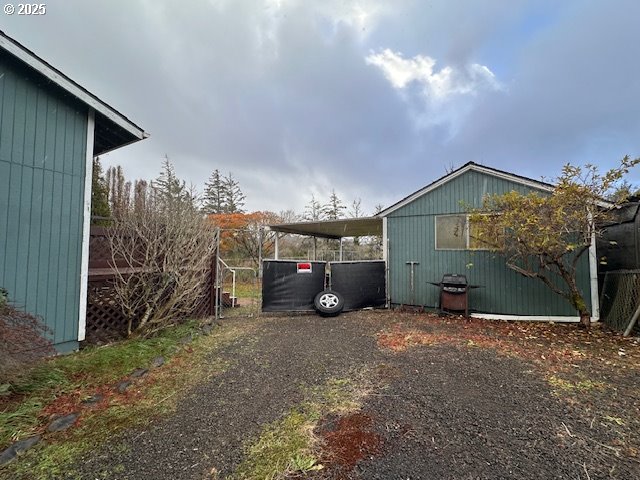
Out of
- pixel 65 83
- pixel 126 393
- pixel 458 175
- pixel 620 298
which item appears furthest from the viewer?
Answer: pixel 458 175

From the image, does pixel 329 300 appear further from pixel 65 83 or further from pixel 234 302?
pixel 65 83

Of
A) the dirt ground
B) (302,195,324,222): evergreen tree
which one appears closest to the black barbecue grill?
the dirt ground

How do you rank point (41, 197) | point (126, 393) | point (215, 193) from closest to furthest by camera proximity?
point (126, 393)
point (41, 197)
point (215, 193)

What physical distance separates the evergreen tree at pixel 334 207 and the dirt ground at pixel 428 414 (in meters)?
18.2

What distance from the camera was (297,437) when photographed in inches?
91.0

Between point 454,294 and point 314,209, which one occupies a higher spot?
point 314,209

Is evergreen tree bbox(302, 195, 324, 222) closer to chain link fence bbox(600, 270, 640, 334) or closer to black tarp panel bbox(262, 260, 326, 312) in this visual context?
black tarp panel bbox(262, 260, 326, 312)

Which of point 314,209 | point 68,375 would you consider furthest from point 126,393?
point 314,209

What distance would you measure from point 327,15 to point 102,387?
10816 mm

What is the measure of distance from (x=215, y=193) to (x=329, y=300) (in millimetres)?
20662

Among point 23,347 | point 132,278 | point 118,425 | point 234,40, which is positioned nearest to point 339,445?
point 118,425

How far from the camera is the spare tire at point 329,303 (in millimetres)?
7297

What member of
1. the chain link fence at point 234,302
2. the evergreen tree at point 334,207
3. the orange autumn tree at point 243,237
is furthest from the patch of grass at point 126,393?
the evergreen tree at point 334,207

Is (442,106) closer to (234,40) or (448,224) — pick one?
(448,224)
